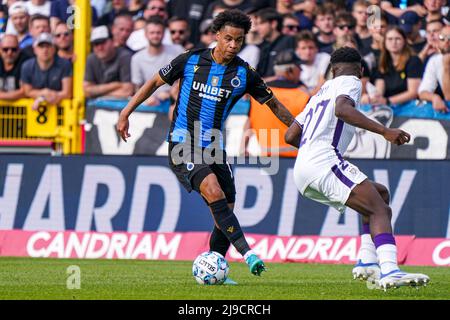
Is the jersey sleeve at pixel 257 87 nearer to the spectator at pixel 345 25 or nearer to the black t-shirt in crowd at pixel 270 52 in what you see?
the spectator at pixel 345 25

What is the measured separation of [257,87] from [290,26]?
721 centimetres

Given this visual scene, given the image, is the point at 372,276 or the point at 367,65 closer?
the point at 372,276

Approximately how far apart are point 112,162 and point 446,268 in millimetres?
5488

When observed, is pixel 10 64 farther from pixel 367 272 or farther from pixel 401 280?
pixel 401 280

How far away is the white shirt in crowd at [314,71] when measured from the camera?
17953mm

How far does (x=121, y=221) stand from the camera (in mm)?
17172

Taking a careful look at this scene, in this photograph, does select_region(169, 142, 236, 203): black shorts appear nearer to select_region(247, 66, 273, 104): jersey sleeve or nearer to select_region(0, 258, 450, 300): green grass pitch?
select_region(247, 66, 273, 104): jersey sleeve

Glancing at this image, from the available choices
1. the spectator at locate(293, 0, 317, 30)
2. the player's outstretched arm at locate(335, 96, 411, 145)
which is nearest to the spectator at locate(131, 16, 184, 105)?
the spectator at locate(293, 0, 317, 30)

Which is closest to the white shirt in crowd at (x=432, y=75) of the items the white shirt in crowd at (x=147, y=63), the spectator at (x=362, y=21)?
the spectator at (x=362, y=21)

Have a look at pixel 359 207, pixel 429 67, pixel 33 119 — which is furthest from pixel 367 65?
pixel 359 207

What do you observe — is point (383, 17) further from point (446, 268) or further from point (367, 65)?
point (446, 268)

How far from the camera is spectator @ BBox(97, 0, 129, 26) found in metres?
20.1

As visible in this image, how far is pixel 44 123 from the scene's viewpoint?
62.4ft

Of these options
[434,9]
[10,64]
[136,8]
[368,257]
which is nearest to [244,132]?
[434,9]
